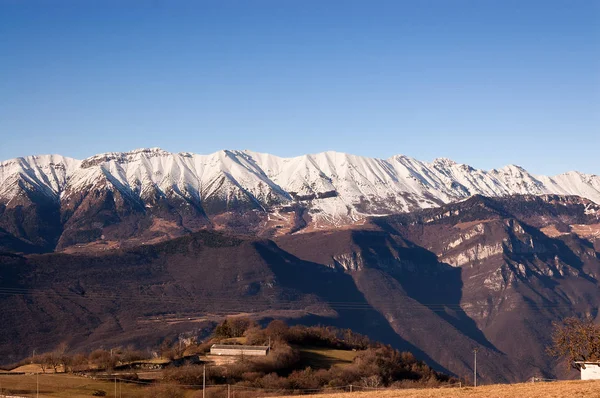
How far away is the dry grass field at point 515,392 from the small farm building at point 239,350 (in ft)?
181

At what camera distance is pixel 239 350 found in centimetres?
13412

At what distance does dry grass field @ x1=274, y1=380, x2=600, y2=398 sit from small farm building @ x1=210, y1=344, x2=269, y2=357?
181ft

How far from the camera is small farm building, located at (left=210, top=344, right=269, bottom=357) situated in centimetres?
13312

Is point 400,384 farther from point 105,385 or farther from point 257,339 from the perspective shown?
point 105,385

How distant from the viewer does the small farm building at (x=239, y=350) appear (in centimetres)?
13312

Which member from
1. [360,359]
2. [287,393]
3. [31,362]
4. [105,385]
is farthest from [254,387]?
[31,362]

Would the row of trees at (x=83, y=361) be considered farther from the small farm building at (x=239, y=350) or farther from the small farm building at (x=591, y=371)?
the small farm building at (x=591, y=371)

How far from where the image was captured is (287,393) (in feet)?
353

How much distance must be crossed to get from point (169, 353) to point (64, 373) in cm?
2972

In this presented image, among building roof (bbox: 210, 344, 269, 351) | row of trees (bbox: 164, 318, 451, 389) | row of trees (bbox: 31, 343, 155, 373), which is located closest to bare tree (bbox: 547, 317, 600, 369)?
row of trees (bbox: 164, 318, 451, 389)

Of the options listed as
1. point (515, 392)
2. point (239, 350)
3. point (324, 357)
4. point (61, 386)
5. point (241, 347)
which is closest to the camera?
point (515, 392)

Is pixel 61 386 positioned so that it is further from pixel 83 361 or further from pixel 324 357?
pixel 324 357

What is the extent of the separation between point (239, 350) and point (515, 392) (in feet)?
224

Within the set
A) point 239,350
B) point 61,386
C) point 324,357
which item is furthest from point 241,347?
point 61,386
